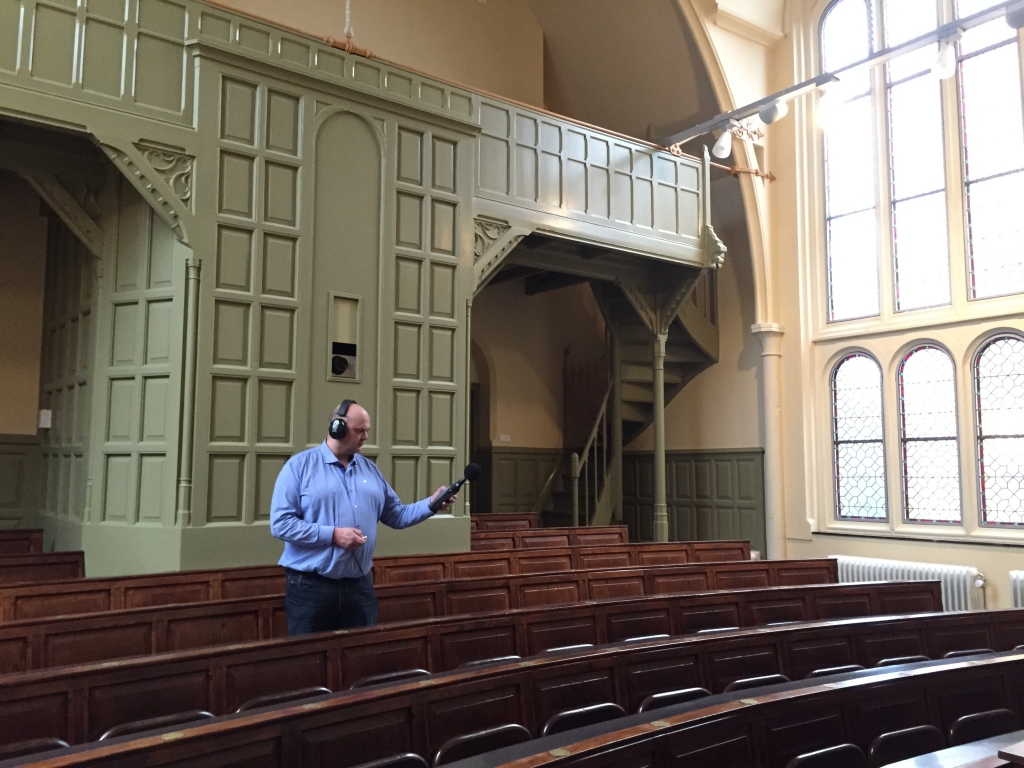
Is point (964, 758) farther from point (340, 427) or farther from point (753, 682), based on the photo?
point (340, 427)

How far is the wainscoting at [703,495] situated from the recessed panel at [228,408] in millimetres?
7349

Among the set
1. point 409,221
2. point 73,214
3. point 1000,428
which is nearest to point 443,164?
point 409,221

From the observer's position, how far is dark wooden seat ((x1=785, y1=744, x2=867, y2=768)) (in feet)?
8.57

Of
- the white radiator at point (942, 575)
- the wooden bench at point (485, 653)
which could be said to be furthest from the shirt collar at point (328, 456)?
the white radiator at point (942, 575)

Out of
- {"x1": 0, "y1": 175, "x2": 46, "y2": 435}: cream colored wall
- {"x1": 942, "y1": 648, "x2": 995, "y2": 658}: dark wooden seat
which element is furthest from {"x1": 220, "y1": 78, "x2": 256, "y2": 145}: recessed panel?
{"x1": 942, "y1": 648, "x2": 995, "y2": 658}: dark wooden seat

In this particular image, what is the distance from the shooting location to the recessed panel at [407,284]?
7.12 meters

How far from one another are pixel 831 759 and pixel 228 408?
16.0ft

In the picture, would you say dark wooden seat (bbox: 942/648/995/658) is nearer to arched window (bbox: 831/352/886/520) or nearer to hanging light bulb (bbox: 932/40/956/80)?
arched window (bbox: 831/352/886/520)

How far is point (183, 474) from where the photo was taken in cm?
595

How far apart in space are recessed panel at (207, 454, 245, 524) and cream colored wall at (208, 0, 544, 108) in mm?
5754

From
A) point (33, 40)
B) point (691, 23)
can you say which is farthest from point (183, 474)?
point (691, 23)

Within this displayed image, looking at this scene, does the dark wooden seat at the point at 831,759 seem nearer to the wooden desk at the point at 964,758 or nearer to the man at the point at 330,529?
the wooden desk at the point at 964,758

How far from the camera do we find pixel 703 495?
1181 cm

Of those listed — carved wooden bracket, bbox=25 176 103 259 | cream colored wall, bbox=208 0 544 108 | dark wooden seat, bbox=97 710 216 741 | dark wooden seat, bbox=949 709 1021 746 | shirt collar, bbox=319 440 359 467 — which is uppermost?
cream colored wall, bbox=208 0 544 108
